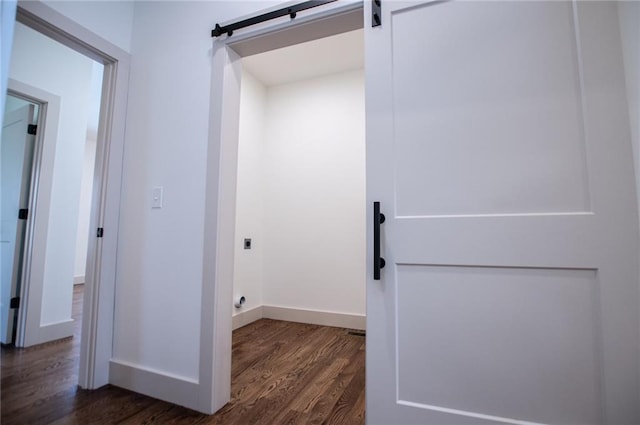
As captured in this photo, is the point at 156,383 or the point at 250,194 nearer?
the point at 156,383

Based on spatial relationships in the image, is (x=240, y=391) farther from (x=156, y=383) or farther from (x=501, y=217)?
(x=501, y=217)

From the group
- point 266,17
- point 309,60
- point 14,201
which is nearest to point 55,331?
point 14,201

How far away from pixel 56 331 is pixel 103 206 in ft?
5.17

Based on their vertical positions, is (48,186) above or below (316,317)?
above

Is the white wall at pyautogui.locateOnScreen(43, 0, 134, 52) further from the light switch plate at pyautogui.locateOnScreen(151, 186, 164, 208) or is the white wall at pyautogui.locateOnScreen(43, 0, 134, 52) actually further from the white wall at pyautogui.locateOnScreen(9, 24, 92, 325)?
the white wall at pyautogui.locateOnScreen(9, 24, 92, 325)

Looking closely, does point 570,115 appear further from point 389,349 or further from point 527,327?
point 389,349

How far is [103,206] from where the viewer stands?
1.79 metres

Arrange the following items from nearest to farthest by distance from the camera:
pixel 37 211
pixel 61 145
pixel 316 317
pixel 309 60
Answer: pixel 37 211 → pixel 61 145 → pixel 309 60 → pixel 316 317

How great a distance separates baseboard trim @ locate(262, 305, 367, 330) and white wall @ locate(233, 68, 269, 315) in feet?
0.61

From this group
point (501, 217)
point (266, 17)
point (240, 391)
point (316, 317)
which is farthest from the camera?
point (316, 317)

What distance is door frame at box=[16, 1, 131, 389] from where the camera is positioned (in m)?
1.72

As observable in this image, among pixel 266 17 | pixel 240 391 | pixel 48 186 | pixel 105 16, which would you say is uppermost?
pixel 105 16

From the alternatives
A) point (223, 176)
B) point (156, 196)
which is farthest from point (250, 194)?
point (223, 176)

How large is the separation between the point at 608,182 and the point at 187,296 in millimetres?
1908
